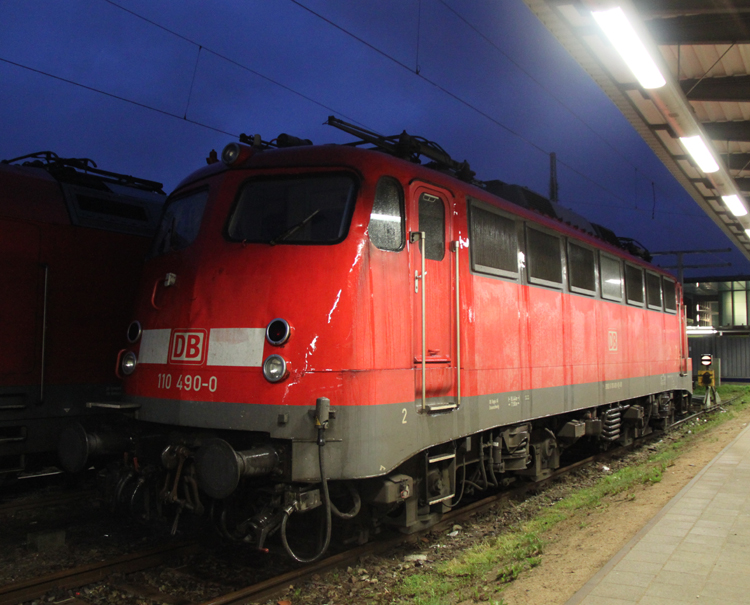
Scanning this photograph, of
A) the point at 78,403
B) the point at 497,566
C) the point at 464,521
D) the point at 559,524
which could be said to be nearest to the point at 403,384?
the point at 497,566

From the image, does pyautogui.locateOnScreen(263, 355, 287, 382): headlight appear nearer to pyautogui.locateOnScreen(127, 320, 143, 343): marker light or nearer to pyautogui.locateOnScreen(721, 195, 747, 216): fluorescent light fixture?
pyautogui.locateOnScreen(127, 320, 143, 343): marker light

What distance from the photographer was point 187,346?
17.3 feet

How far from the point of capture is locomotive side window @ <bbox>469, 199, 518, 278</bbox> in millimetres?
6457

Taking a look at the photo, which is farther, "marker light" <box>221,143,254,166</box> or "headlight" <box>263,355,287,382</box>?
"marker light" <box>221,143,254,166</box>

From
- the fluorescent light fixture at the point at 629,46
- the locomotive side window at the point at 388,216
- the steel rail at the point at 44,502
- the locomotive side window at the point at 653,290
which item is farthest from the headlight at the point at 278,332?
the locomotive side window at the point at 653,290

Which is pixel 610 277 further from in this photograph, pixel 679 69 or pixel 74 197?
pixel 74 197

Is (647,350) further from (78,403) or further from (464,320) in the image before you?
(78,403)

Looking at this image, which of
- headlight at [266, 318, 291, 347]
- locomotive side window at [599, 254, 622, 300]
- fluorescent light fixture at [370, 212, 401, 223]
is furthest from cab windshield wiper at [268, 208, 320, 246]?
locomotive side window at [599, 254, 622, 300]

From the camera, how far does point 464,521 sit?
22.8 feet

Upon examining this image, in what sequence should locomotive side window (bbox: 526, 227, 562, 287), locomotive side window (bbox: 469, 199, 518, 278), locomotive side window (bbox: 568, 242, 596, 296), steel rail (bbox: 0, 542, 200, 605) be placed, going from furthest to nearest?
locomotive side window (bbox: 568, 242, 596, 296) → locomotive side window (bbox: 526, 227, 562, 287) → locomotive side window (bbox: 469, 199, 518, 278) → steel rail (bbox: 0, 542, 200, 605)

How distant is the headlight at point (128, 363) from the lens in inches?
226

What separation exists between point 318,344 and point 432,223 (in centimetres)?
174

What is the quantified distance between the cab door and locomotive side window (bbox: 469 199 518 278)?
48 centimetres

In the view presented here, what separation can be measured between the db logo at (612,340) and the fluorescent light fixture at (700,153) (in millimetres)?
2781
